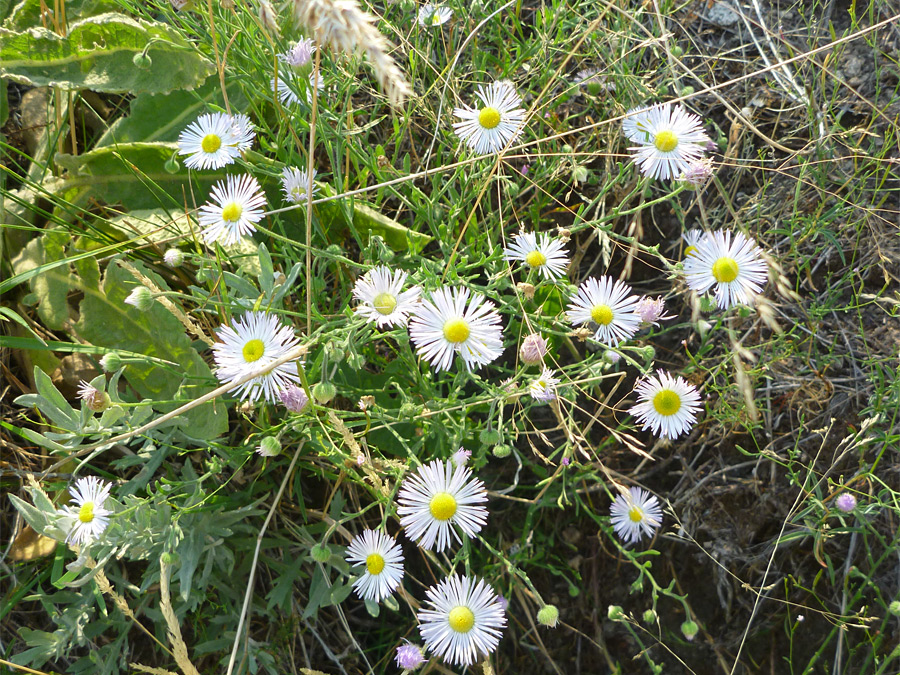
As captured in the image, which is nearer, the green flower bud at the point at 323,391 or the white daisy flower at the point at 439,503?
the green flower bud at the point at 323,391

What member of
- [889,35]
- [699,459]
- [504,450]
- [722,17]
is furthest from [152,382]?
[889,35]

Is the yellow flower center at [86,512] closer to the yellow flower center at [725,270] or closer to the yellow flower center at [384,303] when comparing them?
the yellow flower center at [384,303]

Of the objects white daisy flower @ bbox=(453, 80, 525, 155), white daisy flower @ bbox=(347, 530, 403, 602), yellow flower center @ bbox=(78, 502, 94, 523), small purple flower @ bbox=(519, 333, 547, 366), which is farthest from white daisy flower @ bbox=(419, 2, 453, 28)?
yellow flower center @ bbox=(78, 502, 94, 523)

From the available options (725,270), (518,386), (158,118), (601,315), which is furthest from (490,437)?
(158,118)

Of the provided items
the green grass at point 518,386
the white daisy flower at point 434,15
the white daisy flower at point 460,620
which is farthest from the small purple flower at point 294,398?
the white daisy flower at point 434,15

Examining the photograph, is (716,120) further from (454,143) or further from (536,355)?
(536,355)

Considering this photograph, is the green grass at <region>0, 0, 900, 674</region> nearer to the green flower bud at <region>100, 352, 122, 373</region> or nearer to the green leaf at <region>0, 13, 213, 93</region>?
the green leaf at <region>0, 13, 213, 93</region>
